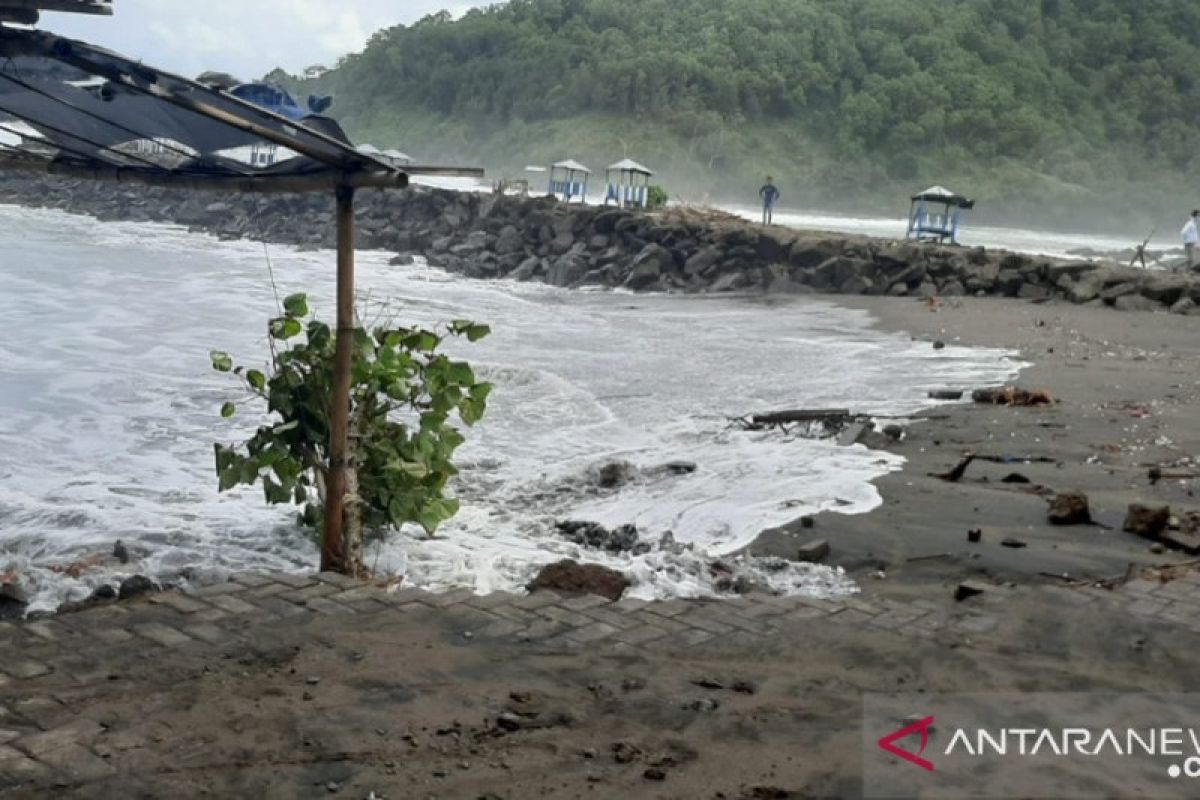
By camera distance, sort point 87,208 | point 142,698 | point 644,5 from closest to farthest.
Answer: point 142,698, point 87,208, point 644,5

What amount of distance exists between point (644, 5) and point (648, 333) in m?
80.0

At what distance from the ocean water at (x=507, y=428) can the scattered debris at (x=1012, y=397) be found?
0.56 m

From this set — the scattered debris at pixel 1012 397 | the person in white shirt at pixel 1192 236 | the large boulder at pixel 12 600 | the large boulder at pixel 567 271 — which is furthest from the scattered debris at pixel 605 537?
the person in white shirt at pixel 1192 236

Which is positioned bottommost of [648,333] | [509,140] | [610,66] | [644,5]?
[648,333]

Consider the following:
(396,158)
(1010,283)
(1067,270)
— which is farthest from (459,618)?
(396,158)

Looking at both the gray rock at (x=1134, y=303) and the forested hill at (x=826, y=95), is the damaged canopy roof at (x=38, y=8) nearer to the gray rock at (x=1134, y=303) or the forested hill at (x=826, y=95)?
the gray rock at (x=1134, y=303)

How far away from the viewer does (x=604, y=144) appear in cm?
7638

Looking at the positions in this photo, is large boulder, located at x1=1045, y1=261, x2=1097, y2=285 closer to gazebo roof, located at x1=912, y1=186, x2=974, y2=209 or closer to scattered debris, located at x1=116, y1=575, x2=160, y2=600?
gazebo roof, located at x1=912, y1=186, x2=974, y2=209

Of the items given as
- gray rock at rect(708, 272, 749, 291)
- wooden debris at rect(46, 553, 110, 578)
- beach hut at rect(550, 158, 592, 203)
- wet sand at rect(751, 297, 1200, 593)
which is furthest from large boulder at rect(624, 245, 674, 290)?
wooden debris at rect(46, 553, 110, 578)

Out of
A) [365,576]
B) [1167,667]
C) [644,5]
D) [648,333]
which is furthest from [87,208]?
[644,5]

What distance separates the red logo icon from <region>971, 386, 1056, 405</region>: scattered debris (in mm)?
7240

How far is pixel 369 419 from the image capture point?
21.1 feet

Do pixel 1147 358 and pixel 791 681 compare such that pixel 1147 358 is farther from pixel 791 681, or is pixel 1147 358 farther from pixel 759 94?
pixel 759 94

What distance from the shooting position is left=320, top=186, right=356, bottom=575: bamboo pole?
18.4 feet
